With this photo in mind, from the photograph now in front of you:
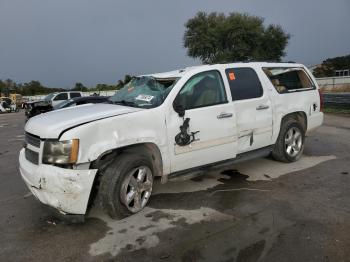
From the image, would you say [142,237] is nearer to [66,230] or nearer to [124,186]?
[124,186]

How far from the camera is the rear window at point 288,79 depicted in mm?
5825

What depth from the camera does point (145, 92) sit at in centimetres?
479

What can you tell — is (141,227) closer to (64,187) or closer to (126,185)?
(126,185)

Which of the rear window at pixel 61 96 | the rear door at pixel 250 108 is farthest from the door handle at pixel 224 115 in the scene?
the rear window at pixel 61 96

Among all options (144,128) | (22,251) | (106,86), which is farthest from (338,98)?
(106,86)

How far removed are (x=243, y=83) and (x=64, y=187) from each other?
2.98 m

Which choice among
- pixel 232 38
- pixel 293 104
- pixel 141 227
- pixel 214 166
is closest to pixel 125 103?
pixel 214 166

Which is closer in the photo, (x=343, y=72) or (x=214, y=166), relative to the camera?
(x=214, y=166)

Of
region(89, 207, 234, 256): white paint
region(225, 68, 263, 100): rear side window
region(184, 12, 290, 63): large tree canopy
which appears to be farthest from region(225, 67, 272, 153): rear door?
region(184, 12, 290, 63): large tree canopy

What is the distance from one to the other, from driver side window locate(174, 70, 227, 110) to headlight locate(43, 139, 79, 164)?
141 centimetres

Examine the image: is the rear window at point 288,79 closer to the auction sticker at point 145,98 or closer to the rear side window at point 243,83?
the rear side window at point 243,83

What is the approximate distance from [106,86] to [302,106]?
194 feet

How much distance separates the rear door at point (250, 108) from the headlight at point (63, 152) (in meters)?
2.35

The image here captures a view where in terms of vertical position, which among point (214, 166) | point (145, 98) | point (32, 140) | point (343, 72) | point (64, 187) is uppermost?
point (343, 72)
